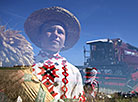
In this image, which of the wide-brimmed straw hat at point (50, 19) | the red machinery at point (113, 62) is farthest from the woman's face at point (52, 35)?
the red machinery at point (113, 62)

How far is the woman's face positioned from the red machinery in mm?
5549

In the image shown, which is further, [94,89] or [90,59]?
[90,59]

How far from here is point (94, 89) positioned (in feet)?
14.3

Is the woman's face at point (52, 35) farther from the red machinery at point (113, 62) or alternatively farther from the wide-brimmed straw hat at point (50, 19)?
the red machinery at point (113, 62)

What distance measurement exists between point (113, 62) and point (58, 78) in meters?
17.1

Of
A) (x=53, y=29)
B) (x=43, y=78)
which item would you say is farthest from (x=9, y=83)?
(x=53, y=29)

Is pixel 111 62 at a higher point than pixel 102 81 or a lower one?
higher

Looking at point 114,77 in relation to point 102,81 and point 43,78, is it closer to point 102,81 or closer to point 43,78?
point 102,81

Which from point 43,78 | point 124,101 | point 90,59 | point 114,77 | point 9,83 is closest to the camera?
point 9,83

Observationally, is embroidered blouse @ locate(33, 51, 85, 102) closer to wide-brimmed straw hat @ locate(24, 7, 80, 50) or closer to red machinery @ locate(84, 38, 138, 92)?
red machinery @ locate(84, 38, 138, 92)

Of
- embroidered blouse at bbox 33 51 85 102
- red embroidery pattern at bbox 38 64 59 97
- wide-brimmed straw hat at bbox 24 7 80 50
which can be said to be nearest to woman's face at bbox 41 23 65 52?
wide-brimmed straw hat at bbox 24 7 80 50

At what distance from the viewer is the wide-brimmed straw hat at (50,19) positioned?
20.8 metres

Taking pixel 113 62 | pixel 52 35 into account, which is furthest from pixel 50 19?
pixel 113 62

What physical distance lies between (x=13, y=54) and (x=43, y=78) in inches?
1380
